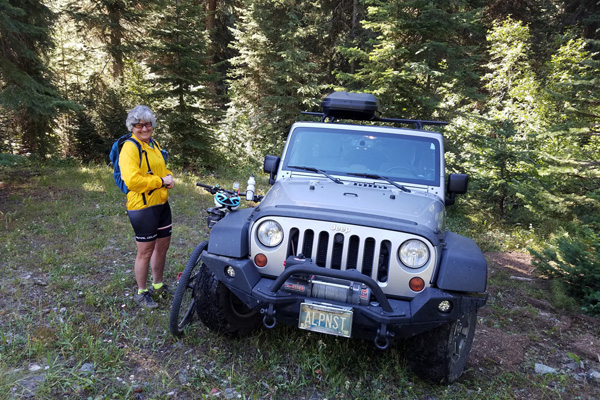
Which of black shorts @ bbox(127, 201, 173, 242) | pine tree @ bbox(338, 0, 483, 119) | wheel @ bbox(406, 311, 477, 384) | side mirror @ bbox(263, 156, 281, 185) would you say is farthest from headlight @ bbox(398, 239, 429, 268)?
pine tree @ bbox(338, 0, 483, 119)

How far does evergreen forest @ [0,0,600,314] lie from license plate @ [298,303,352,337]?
3920 millimetres

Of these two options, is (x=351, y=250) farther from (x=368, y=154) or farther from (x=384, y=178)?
(x=368, y=154)

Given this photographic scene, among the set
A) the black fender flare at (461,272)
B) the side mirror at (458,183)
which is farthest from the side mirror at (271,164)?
the black fender flare at (461,272)

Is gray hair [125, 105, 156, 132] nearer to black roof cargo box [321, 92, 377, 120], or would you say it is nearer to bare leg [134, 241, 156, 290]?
bare leg [134, 241, 156, 290]

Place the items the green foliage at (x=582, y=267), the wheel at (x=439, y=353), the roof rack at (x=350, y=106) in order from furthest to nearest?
1. the roof rack at (x=350, y=106)
2. the green foliage at (x=582, y=267)
3. the wheel at (x=439, y=353)

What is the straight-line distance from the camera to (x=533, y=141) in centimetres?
912

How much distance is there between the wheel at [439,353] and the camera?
2947mm

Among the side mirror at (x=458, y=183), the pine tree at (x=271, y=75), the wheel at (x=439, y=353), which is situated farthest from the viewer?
the pine tree at (x=271, y=75)

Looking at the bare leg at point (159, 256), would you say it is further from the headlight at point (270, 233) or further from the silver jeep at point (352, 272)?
the headlight at point (270, 233)

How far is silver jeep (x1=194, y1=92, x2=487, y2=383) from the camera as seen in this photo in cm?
269

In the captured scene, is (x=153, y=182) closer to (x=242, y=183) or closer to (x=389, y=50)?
(x=242, y=183)

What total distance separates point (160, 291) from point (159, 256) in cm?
42

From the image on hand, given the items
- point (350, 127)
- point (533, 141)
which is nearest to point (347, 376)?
point (350, 127)

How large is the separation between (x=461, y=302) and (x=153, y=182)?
2833 millimetres
